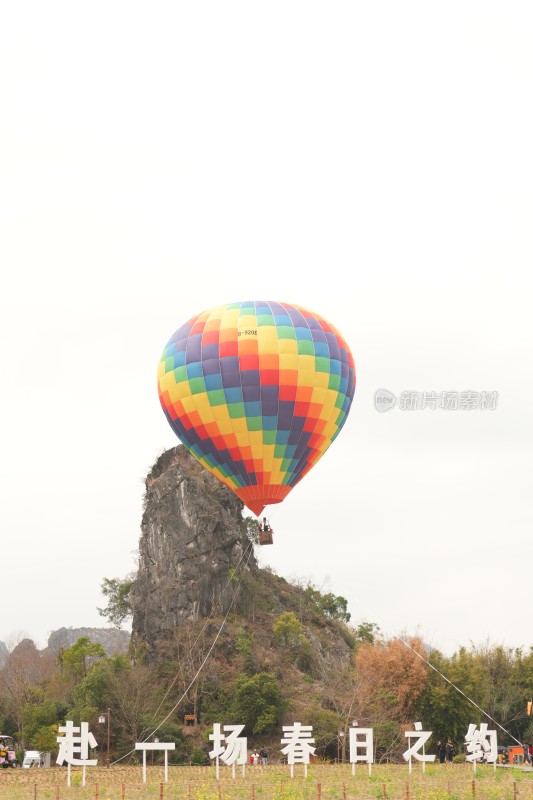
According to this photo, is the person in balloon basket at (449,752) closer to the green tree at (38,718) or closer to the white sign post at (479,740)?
the white sign post at (479,740)

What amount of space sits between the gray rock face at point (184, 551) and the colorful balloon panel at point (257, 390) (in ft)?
114

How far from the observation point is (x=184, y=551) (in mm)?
77750

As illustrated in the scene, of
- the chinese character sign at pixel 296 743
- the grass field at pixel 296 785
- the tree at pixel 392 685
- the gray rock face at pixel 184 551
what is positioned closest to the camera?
the grass field at pixel 296 785

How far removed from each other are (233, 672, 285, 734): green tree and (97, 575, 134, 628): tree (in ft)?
92.2

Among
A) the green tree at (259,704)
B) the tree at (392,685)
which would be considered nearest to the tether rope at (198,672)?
the green tree at (259,704)

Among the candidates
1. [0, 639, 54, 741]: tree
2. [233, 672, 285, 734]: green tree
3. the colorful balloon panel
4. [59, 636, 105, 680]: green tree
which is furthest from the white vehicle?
the colorful balloon panel

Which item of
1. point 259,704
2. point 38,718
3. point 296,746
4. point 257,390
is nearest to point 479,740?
point 296,746

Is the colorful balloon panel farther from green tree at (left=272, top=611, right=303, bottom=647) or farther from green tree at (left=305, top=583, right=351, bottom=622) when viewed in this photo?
green tree at (left=305, top=583, right=351, bottom=622)

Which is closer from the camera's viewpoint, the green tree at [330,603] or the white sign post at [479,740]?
the white sign post at [479,740]

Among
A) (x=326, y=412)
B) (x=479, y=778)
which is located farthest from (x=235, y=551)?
(x=479, y=778)

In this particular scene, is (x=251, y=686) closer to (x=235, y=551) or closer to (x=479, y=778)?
(x=235, y=551)

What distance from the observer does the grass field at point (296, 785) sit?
28891 mm

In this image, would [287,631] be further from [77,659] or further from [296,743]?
[296,743]

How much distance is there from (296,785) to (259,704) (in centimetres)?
3298
